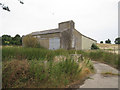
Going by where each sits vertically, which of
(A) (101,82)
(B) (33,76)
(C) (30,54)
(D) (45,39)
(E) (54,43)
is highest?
(D) (45,39)

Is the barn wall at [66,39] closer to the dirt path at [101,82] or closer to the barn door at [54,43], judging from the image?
the barn door at [54,43]

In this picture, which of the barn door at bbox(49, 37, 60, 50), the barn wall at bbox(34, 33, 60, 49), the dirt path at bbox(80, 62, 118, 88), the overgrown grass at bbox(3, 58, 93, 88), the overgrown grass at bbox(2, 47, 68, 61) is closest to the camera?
the overgrown grass at bbox(3, 58, 93, 88)

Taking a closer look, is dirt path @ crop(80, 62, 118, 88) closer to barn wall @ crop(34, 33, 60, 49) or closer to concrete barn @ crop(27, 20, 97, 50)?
concrete barn @ crop(27, 20, 97, 50)

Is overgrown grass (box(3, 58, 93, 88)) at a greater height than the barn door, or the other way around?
the barn door

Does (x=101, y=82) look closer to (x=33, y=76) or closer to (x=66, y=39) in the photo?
(x=33, y=76)

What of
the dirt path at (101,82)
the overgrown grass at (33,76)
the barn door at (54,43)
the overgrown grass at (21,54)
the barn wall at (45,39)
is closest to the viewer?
the overgrown grass at (33,76)

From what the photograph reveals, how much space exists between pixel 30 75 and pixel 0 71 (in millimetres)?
838

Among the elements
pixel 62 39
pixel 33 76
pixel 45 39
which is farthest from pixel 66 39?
pixel 33 76

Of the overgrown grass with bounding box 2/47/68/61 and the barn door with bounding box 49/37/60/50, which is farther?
the barn door with bounding box 49/37/60/50

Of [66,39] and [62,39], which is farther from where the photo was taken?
[66,39]

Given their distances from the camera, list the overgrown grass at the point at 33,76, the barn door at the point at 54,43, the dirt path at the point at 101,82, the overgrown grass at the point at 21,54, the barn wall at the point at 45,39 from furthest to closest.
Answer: the barn wall at the point at 45,39, the barn door at the point at 54,43, the overgrown grass at the point at 21,54, the dirt path at the point at 101,82, the overgrown grass at the point at 33,76

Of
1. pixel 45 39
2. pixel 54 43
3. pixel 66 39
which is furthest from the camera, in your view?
pixel 45 39


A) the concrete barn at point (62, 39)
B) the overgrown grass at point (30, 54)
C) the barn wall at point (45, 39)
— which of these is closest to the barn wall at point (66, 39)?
the concrete barn at point (62, 39)

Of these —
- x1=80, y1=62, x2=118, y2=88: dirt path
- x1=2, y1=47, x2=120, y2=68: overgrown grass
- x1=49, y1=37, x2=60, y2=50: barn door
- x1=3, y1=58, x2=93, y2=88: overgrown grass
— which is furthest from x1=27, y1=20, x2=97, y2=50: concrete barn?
x1=3, y1=58, x2=93, y2=88: overgrown grass
